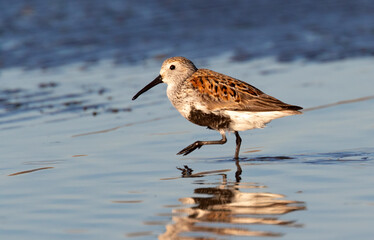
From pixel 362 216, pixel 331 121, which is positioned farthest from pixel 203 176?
pixel 331 121

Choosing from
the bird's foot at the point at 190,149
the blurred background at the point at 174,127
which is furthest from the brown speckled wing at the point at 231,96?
the blurred background at the point at 174,127

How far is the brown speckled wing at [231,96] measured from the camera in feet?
32.2

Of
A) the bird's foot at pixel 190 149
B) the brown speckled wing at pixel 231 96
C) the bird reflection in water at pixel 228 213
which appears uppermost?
the brown speckled wing at pixel 231 96

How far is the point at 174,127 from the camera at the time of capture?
39.4 feet

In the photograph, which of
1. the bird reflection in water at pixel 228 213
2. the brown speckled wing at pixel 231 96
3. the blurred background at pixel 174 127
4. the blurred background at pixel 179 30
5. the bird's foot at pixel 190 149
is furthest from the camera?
the blurred background at pixel 179 30

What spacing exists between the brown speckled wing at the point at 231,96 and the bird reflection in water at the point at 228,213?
1565mm

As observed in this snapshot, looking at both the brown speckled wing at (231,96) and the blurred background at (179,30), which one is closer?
the brown speckled wing at (231,96)

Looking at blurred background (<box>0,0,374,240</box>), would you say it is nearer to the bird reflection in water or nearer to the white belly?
the bird reflection in water

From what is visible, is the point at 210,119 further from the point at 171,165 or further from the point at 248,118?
the point at 171,165

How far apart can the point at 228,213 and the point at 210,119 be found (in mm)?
2880

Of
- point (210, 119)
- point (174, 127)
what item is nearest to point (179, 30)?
point (174, 127)

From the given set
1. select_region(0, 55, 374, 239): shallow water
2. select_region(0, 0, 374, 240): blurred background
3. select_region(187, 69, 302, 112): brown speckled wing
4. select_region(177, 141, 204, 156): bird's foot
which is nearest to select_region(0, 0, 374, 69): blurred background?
select_region(0, 0, 374, 240): blurred background

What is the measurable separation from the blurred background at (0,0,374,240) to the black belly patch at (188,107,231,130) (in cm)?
45

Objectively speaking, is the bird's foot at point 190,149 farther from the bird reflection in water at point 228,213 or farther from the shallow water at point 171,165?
the bird reflection in water at point 228,213
